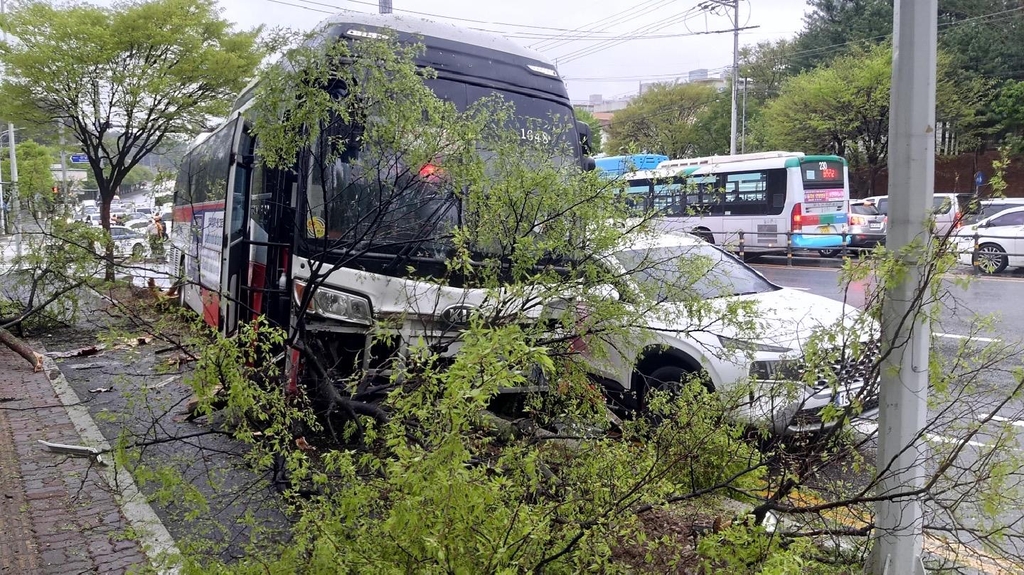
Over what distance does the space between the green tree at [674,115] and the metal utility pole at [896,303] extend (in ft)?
158

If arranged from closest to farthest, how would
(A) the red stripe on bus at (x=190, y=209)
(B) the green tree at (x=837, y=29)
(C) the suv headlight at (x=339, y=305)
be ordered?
(C) the suv headlight at (x=339, y=305), (A) the red stripe on bus at (x=190, y=209), (B) the green tree at (x=837, y=29)

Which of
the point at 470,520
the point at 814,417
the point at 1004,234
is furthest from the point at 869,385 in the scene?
the point at 1004,234

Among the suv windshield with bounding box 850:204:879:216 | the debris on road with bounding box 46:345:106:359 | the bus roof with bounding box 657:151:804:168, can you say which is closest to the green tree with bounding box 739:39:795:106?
the suv windshield with bounding box 850:204:879:216

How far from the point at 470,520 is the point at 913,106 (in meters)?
2.47

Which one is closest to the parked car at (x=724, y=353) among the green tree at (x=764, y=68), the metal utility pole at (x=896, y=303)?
the metal utility pole at (x=896, y=303)

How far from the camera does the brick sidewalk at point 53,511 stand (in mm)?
4266

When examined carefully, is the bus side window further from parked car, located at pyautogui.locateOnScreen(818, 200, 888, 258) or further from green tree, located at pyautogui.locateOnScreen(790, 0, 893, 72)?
green tree, located at pyautogui.locateOnScreen(790, 0, 893, 72)

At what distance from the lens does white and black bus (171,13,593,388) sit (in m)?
4.46

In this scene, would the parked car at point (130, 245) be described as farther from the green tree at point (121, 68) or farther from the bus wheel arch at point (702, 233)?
the green tree at point (121, 68)

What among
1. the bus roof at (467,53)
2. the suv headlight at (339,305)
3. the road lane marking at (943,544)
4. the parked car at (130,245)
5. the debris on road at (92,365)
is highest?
Answer: the bus roof at (467,53)

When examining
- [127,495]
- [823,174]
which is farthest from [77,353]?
[823,174]

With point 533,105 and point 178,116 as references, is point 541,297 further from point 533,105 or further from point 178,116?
point 178,116

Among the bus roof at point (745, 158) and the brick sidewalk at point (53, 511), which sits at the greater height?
the bus roof at point (745, 158)

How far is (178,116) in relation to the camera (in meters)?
15.7
